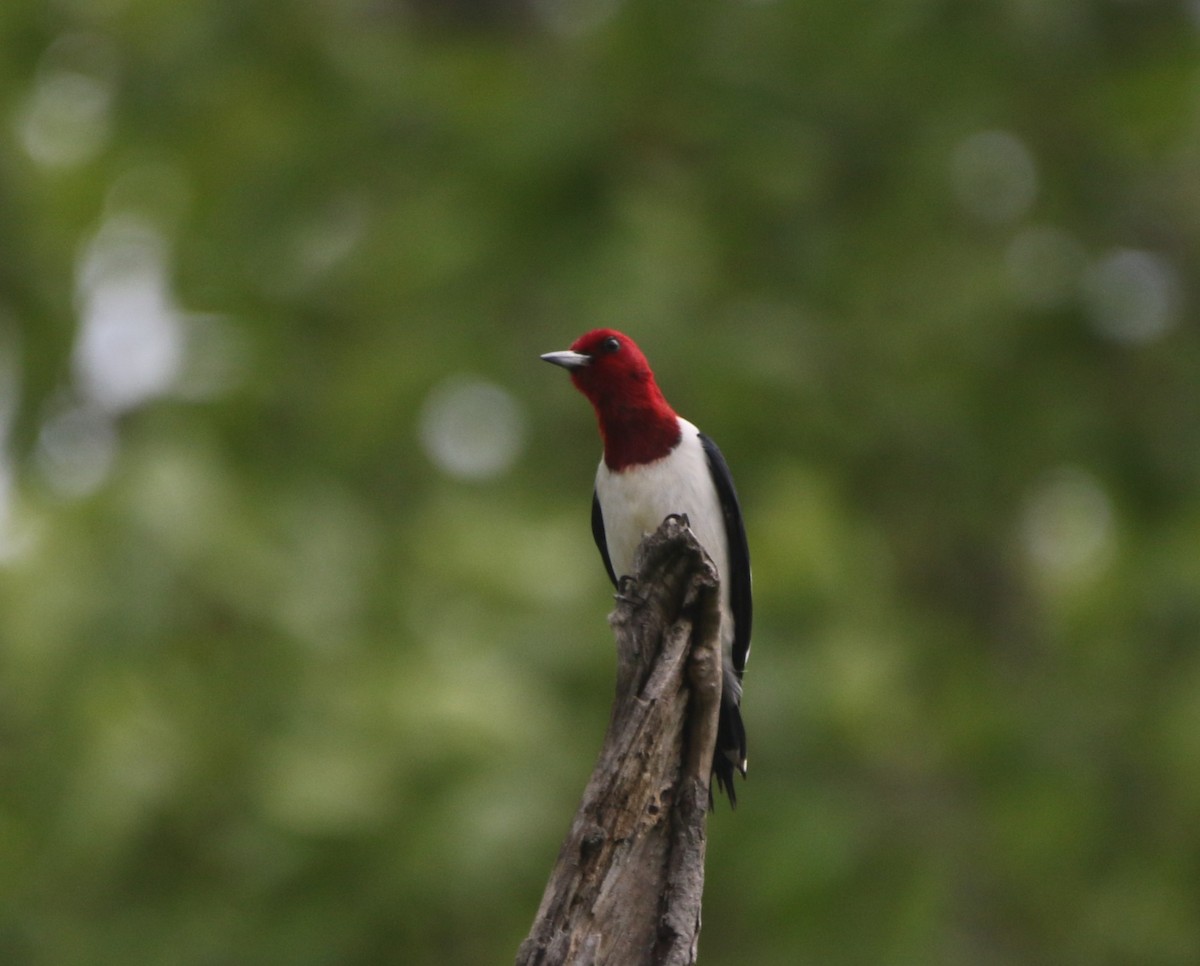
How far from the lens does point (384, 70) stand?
34.7 ft

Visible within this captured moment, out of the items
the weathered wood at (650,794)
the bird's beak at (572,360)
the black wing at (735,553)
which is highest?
the bird's beak at (572,360)

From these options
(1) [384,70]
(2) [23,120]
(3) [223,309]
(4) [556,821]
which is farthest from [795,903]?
(2) [23,120]

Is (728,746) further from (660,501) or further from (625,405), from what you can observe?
(625,405)

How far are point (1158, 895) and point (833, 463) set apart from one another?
3318mm

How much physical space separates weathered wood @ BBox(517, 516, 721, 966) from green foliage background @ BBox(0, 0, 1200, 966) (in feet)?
11.1

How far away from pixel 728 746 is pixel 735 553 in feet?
2.50

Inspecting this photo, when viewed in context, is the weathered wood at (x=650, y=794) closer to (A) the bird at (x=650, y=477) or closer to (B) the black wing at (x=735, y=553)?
(A) the bird at (x=650, y=477)

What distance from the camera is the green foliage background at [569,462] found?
7434 mm

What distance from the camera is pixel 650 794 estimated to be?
11.6ft

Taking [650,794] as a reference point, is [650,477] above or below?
above

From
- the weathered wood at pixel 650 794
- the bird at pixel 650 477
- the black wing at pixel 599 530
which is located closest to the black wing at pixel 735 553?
the bird at pixel 650 477

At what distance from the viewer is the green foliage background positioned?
7.43 metres

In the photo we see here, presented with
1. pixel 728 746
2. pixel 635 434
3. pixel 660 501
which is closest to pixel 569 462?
pixel 635 434

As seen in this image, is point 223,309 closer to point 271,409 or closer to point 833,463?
point 271,409
